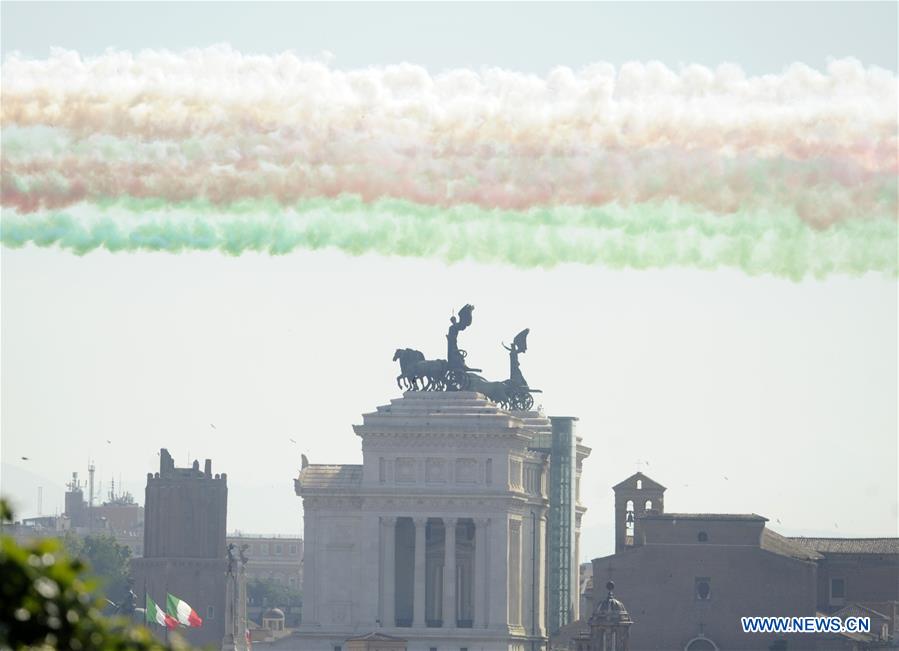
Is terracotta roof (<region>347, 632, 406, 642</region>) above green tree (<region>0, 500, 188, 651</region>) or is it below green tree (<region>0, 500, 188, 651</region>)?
above

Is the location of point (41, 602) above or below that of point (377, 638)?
below

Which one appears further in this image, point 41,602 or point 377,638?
point 377,638

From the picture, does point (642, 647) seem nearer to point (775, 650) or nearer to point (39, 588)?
point (775, 650)

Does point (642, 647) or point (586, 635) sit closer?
point (586, 635)

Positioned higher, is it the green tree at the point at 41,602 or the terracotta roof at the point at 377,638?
the terracotta roof at the point at 377,638

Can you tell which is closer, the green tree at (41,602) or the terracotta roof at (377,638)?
the green tree at (41,602)

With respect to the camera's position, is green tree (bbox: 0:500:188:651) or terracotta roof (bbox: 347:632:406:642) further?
terracotta roof (bbox: 347:632:406:642)

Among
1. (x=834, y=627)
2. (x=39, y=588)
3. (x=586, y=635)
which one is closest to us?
(x=39, y=588)

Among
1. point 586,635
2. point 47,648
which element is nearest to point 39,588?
point 47,648
